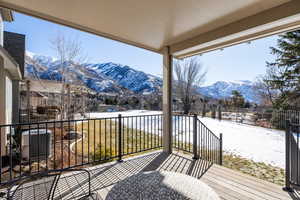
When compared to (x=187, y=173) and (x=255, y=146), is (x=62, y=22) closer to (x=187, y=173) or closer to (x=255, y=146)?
(x=187, y=173)

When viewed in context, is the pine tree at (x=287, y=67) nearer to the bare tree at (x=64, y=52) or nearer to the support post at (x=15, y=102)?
the bare tree at (x=64, y=52)

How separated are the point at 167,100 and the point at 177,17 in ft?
5.95

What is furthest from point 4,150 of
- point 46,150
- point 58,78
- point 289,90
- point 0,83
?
point 289,90

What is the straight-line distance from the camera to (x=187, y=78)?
44.5 ft

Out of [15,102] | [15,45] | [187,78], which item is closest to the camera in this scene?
[15,102]

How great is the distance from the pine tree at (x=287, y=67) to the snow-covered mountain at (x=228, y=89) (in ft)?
7.67

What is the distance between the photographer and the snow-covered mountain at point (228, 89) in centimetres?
1352

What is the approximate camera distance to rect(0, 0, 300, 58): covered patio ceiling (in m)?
2.16

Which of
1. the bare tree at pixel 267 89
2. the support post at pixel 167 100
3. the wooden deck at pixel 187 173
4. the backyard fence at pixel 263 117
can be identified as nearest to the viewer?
the wooden deck at pixel 187 173

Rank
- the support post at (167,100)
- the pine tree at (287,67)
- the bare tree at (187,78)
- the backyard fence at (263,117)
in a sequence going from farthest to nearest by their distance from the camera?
1. the bare tree at (187,78)
2. the pine tree at (287,67)
3. the backyard fence at (263,117)
4. the support post at (167,100)

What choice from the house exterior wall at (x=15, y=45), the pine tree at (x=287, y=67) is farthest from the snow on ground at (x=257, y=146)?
the house exterior wall at (x=15, y=45)

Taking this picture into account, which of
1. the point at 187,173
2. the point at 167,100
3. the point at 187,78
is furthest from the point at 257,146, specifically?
the point at 187,78

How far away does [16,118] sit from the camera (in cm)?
568

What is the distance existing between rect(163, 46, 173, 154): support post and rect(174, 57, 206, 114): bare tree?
32.3ft
